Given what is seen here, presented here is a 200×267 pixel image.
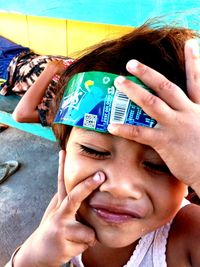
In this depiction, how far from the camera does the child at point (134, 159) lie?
1.63 ft

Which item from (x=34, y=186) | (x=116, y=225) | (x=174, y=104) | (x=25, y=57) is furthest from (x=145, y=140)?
(x=25, y=57)

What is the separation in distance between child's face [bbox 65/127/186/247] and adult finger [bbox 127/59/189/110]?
0.09 m

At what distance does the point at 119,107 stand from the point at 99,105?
0.13ft

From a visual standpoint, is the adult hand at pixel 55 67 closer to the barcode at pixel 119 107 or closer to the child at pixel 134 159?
the child at pixel 134 159

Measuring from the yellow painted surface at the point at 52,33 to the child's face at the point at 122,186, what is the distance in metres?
1.71

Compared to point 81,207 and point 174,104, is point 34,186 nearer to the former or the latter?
point 81,207

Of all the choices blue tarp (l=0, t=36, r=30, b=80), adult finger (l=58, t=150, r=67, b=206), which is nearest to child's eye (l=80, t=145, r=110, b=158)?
adult finger (l=58, t=150, r=67, b=206)

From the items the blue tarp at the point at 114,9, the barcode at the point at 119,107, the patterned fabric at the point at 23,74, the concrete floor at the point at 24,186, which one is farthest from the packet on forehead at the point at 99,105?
the patterned fabric at the point at 23,74

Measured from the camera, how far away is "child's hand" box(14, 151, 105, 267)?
0.56 meters

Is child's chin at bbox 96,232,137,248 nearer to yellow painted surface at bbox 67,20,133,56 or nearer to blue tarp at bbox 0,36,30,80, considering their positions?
yellow painted surface at bbox 67,20,133,56

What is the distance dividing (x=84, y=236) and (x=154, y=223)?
134mm

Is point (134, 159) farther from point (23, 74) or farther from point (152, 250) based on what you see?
point (23, 74)

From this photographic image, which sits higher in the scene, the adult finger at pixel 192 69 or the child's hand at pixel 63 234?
the adult finger at pixel 192 69

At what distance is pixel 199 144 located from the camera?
49cm
